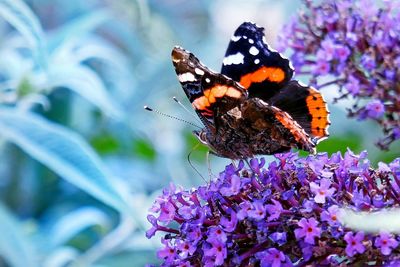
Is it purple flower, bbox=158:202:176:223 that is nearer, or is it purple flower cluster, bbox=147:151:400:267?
purple flower cluster, bbox=147:151:400:267

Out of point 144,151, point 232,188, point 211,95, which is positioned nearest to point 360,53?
point 211,95

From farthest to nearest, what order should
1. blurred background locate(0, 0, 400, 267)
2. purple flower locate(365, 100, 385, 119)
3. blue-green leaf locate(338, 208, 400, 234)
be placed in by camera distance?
blurred background locate(0, 0, 400, 267) → purple flower locate(365, 100, 385, 119) → blue-green leaf locate(338, 208, 400, 234)

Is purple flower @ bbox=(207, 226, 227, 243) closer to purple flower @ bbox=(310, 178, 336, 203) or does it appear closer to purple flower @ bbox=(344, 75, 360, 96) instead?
purple flower @ bbox=(310, 178, 336, 203)

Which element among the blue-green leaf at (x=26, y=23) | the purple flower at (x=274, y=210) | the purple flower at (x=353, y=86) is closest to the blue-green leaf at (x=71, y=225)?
the blue-green leaf at (x=26, y=23)

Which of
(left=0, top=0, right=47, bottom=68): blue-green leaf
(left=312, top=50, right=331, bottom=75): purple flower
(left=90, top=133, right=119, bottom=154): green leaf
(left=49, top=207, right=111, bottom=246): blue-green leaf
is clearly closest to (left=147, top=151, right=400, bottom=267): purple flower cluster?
(left=312, top=50, right=331, bottom=75): purple flower

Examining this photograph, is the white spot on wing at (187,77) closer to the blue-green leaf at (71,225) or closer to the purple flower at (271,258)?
the purple flower at (271,258)
